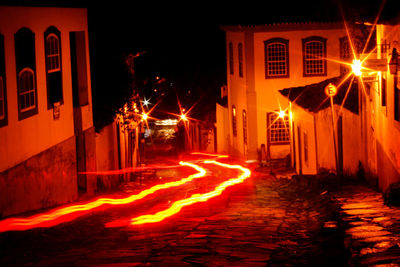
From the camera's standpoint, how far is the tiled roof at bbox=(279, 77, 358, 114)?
66.2ft

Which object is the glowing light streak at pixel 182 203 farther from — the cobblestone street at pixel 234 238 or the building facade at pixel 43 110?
the building facade at pixel 43 110

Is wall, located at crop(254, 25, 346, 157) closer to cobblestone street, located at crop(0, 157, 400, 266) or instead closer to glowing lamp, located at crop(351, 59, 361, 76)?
glowing lamp, located at crop(351, 59, 361, 76)

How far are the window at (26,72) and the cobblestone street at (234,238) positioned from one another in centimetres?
344

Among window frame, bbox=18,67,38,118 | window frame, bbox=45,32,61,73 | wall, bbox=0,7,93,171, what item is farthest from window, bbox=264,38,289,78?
window frame, bbox=18,67,38,118

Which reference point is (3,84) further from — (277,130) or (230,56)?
(230,56)

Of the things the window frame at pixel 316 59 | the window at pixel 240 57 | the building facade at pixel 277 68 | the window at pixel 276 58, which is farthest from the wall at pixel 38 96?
the window frame at pixel 316 59

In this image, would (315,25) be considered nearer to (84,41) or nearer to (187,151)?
(84,41)

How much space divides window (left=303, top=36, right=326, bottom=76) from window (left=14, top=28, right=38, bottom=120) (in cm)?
1986

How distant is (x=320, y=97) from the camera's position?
23.5m

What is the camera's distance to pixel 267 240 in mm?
9234

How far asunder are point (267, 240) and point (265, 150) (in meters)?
24.3

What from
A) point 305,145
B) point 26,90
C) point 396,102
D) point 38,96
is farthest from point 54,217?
point 305,145

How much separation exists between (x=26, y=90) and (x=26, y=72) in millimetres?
471

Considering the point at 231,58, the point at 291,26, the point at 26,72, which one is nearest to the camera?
the point at 26,72
